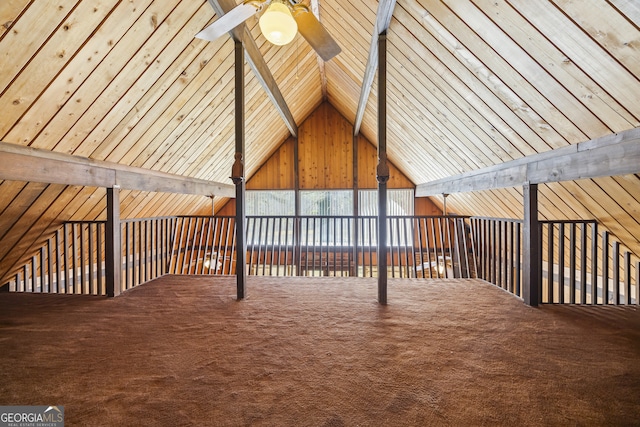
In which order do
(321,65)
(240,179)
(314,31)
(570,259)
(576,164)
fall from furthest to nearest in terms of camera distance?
1. (321,65)
2. (240,179)
3. (570,259)
4. (314,31)
5. (576,164)

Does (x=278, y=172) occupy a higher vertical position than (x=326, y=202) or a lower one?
higher

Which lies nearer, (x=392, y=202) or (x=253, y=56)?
(x=253, y=56)

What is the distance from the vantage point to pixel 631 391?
1.64 m

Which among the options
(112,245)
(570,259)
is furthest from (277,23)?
(570,259)

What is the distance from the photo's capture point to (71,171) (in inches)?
120

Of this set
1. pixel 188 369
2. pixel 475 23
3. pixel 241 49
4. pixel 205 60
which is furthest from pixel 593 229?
pixel 205 60

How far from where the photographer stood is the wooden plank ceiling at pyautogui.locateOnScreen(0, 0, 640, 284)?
2.03 meters

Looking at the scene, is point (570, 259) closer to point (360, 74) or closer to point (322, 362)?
point (322, 362)

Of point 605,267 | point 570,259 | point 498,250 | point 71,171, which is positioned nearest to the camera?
point 71,171

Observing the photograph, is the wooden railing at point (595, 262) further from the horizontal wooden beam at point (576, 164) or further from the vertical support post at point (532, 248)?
the horizontal wooden beam at point (576, 164)

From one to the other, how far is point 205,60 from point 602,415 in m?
4.36

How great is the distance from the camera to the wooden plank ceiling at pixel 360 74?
203 centimetres

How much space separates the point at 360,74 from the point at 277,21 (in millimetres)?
3368

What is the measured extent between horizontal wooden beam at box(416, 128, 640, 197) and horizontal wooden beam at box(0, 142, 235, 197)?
4.54 meters
